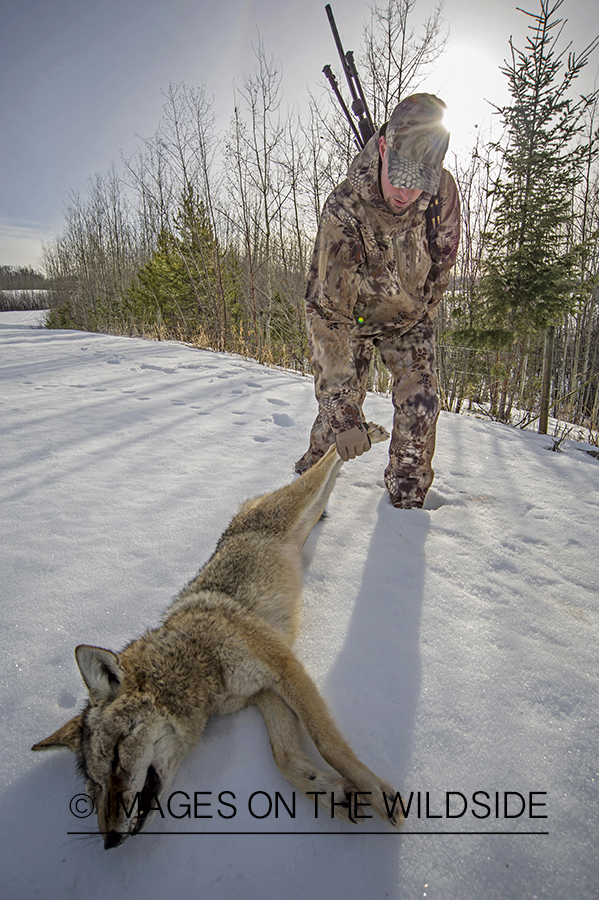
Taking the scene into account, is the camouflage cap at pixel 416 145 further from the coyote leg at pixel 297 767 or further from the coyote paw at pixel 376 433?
the coyote leg at pixel 297 767

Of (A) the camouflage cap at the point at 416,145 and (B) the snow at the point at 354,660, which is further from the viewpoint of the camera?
(A) the camouflage cap at the point at 416,145

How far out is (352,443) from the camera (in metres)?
2.44

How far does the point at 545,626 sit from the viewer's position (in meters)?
1.77

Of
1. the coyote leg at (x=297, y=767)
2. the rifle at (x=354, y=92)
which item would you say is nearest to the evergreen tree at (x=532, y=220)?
the rifle at (x=354, y=92)

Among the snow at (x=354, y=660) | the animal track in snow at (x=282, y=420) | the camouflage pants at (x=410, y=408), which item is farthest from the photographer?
the animal track in snow at (x=282, y=420)

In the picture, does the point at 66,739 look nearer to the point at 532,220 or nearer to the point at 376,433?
the point at 376,433

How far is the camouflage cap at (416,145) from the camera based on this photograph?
7.66 ft

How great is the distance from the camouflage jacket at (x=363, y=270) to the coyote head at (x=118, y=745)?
5.95 ft

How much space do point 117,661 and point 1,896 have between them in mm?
575

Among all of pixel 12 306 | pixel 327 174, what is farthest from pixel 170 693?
pixel 12 306

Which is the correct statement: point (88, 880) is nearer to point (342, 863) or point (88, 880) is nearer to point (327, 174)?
point (342, 863)

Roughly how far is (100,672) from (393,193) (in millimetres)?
A: 2924

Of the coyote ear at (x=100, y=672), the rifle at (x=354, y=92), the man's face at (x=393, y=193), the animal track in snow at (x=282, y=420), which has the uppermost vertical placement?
the rifle at (x=354, y=92)

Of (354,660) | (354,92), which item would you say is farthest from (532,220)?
(354,660)
